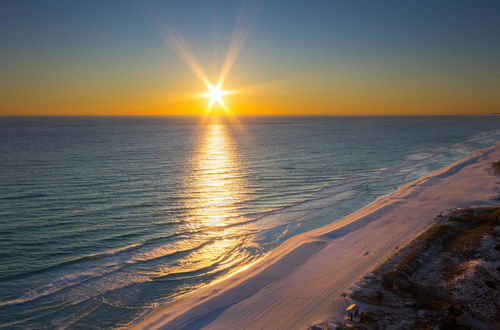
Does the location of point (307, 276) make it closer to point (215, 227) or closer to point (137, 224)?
point (215, 227)

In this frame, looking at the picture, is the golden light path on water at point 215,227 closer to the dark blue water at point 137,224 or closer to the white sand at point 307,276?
the dark blue water at point 137,224

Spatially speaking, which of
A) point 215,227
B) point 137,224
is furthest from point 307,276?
point 137,224

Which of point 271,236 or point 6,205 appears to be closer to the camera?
point 271,236

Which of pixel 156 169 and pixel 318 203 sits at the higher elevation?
pixel 156 169

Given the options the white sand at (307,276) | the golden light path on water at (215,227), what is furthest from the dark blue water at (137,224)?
the white sand at (307,276)

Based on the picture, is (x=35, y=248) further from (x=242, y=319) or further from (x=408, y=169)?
(x=408, y=169)

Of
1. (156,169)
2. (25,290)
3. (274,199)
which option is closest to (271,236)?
(274,199)

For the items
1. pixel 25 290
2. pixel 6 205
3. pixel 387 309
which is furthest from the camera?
pixel 6 205

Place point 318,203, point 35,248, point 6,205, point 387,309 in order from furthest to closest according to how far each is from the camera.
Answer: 1. point 318,203
2. point 6,205
3. point 35,248
4. point 387,309
